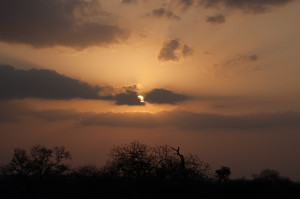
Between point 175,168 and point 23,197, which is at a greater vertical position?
point 175,168

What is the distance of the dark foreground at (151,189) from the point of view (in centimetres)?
2830

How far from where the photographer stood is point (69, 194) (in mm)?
32281

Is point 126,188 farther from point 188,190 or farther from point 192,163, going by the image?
point 192,163

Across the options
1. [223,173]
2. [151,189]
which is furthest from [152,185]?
[223,173]

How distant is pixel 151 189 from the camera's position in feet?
100

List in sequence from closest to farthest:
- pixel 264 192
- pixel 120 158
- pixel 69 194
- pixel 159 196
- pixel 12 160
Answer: pixel 264 192 < pixel 159 196 < pixel 69 194 < pixel 120 158 < pixel 12 160

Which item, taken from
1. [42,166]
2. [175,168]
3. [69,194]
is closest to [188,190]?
[175,168]

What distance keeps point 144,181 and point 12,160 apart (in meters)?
50.7

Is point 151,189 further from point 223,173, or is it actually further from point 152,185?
point 223,173

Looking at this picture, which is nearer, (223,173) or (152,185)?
(152,185)

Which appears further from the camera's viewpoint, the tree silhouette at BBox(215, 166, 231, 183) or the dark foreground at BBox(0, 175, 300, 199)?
the tree silhouette at BBox(215, 166, 231, 183)

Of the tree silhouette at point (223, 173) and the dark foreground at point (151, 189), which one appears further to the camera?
the tree silhouette at point (223, 173)

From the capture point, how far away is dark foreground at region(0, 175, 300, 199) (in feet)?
92.8

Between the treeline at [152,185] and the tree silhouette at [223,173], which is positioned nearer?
the treeline at [152,185]
